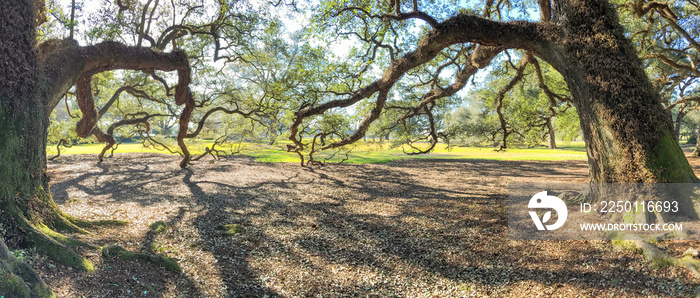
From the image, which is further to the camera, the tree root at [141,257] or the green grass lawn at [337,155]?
the green grass lawn at [337,155]

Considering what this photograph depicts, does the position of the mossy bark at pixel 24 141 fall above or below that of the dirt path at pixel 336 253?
above

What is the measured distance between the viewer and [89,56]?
5.66m

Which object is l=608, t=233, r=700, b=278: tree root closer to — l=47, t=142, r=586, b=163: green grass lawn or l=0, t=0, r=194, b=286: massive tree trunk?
l=0, t=0, r=194, b=286: massive tree trunk

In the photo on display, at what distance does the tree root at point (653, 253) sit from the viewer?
11.4 feet

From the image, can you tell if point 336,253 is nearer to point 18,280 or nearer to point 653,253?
point 18,280

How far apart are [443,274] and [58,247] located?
14.4 feet

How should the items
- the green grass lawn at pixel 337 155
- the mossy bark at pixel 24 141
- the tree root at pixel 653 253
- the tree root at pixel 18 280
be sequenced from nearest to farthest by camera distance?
the tree root at pixel 18 280
the tree root at pixel 653 253
the mossy bark at pixel 24 141
the green grass lawn at pixel 337 155

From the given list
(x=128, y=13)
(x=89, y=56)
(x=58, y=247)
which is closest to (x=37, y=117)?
(x=89, y=56)

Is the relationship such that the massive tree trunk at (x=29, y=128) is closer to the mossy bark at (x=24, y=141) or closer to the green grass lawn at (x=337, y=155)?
the mossy bark at (x=24, y=141)

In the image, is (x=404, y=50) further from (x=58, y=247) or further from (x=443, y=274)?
(x=58, y=247)

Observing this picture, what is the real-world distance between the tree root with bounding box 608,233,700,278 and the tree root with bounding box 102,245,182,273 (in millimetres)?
5526

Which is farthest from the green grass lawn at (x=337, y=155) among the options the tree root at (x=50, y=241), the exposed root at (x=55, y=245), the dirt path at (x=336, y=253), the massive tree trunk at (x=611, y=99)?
the exposed root at (x=55, y=245)

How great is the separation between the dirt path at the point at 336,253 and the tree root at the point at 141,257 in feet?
0.35

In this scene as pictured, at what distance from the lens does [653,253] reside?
3.77m
